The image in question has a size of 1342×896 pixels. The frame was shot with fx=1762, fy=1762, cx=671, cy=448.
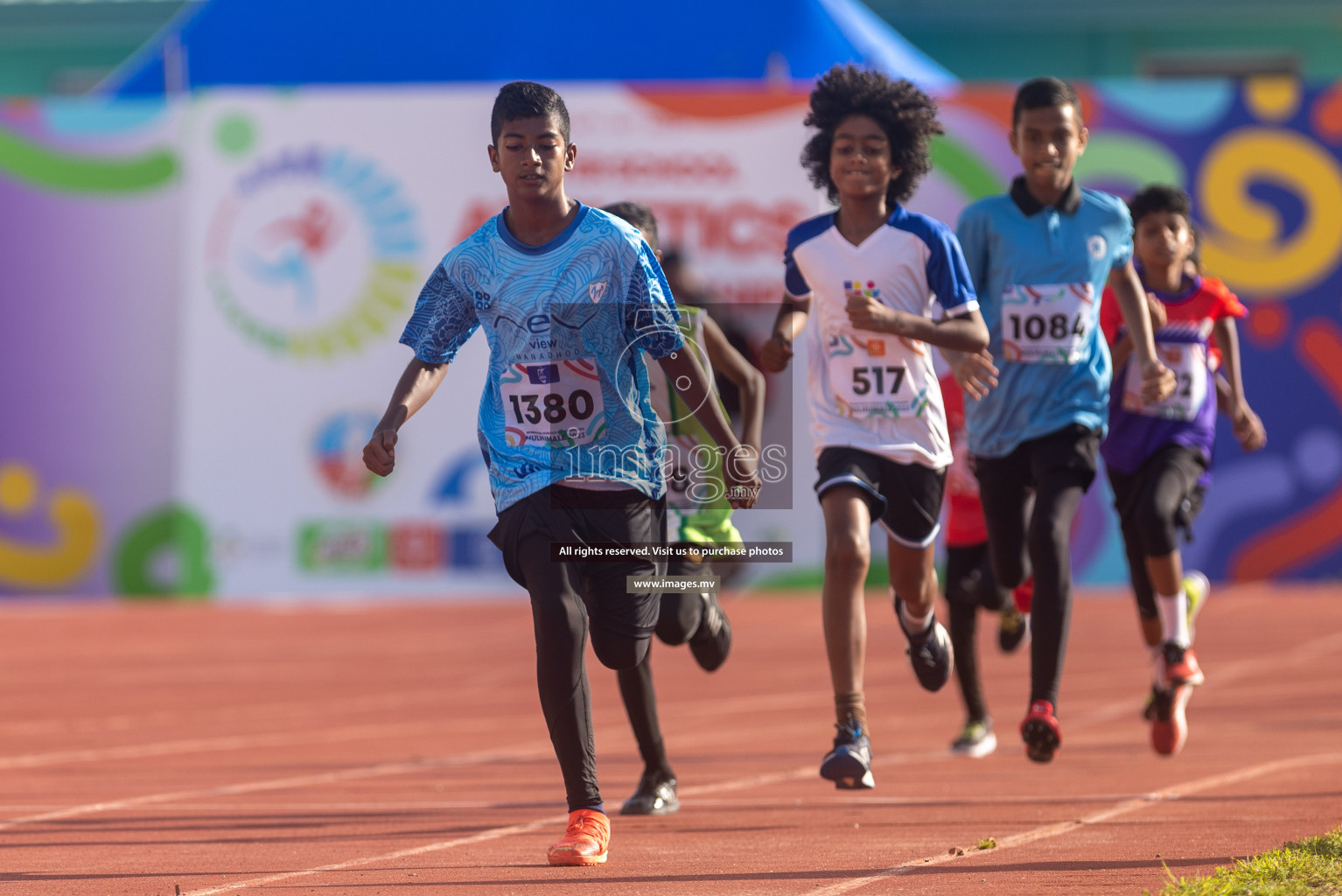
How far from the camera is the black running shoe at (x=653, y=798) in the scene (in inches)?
241

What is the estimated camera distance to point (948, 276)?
224 inches

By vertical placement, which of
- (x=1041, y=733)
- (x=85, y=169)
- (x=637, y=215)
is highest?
(x=85, y=169)

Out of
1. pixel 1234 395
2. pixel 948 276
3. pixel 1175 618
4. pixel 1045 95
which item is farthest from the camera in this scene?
pixel 1234 395

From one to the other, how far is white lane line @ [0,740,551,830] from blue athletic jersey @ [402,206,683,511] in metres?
2.47

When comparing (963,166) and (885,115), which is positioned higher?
(963,166)

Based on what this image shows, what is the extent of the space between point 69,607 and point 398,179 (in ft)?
17.3

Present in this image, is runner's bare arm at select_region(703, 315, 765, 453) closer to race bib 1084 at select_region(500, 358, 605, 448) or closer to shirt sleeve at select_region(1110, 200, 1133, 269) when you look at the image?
race bib 1084 at select_region(500, 358, 605, 448)

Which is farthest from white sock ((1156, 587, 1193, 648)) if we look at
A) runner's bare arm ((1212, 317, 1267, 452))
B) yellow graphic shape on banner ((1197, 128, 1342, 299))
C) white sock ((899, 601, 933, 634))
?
yellow graphic shape on banner ((1197, 128, 1342, 299))

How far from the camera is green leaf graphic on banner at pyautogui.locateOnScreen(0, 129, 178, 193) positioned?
1742 cm

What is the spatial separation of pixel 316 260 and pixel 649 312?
40.7ft

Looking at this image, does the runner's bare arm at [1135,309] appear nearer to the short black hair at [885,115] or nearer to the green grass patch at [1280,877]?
the short black hair at [885,115]

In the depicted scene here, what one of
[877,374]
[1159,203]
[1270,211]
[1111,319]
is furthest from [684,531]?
[1270,211]

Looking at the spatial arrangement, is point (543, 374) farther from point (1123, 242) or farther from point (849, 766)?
point (1123, 242)

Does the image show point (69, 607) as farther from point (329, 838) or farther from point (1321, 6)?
point (1321, 6)
